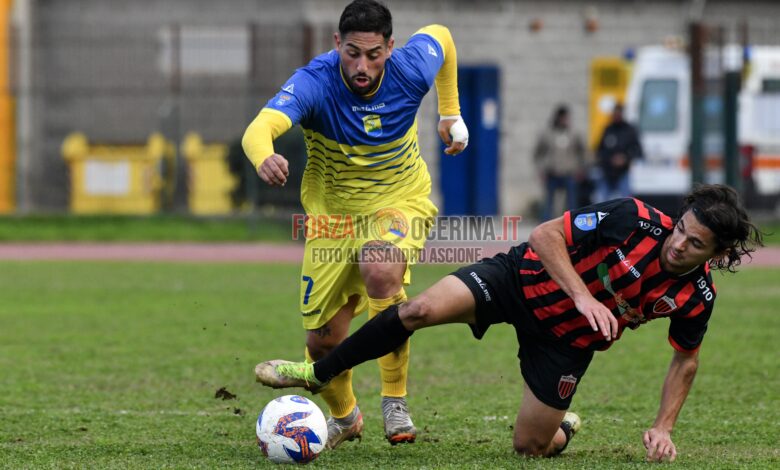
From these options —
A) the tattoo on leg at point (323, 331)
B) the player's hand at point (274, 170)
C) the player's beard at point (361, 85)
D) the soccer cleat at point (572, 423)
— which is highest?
the player's beard at point (361, 85)

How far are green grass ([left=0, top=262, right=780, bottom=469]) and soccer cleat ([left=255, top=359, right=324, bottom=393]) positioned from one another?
0.38 metres

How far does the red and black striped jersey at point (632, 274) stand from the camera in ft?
19.0

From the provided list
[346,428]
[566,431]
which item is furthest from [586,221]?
[346,428]

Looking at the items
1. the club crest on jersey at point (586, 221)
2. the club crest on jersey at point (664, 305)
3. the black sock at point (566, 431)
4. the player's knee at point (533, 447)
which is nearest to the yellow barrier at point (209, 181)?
the black sock at point (566, 431)

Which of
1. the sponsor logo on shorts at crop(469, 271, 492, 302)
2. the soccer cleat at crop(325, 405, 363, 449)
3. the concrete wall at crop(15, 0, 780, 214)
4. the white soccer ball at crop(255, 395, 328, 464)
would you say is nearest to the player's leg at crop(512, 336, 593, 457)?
the sponsor logo on shorts at crop(469, 271, 492, 302)

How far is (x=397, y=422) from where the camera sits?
6.25 meters

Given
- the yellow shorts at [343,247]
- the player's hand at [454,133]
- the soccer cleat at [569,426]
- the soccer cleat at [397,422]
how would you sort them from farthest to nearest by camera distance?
1. the player's hand at [454,133]
2. the yellow shorts at [343,247]
3. the soccer cleat at [569,426]
4. the soccer cleat at [397,422]

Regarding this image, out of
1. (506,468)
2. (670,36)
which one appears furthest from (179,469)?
(670,36)

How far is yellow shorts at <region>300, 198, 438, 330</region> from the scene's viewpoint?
6457mm

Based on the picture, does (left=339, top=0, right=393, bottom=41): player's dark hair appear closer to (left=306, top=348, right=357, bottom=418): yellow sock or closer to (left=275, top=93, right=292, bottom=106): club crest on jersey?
(left=275, top=93, right=292, bottom=106): club crest on jersey

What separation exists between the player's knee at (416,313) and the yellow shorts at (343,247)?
51cm

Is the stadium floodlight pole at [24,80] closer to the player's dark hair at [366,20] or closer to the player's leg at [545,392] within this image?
the player's dark hair at [366,20]

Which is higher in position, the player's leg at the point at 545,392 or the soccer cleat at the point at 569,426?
the player's leg at the point at 545,392

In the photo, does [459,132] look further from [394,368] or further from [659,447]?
[659,447]
